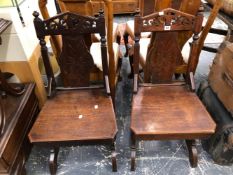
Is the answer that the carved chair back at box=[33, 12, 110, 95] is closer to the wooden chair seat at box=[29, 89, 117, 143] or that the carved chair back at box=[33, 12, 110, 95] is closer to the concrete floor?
the wooden chair seat at box=[29, 89, 117, 143]

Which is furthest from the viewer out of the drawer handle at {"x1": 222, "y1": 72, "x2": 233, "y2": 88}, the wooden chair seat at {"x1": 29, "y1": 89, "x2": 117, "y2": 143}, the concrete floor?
the concrete floor

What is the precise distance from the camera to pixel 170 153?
1.55m

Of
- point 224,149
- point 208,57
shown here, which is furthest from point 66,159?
point 208,57

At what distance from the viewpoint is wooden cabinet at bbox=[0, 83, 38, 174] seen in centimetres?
127

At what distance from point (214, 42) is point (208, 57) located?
0.40 meters

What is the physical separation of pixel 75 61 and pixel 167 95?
639 millimetres

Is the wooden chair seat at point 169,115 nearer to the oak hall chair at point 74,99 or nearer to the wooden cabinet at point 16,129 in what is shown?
the oak hall chair at point 74,99

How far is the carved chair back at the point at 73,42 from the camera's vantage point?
1263 millimetres

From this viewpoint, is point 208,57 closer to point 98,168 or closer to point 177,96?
point 177,96

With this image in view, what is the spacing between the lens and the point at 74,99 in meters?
1.45

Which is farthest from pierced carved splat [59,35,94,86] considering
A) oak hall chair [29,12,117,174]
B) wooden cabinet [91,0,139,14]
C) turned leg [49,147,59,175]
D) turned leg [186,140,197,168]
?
wooden cabinet [91,0,139,14]

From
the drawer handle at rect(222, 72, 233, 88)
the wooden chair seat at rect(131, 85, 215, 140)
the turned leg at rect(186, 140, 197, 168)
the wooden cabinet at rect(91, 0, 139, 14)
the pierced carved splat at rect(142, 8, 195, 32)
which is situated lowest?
the turned leg at rect(186, 140, 197, 168)

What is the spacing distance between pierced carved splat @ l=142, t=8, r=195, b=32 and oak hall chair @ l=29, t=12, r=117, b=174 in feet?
0.86

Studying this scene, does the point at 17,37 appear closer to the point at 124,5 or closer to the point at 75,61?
the point at 75,61
